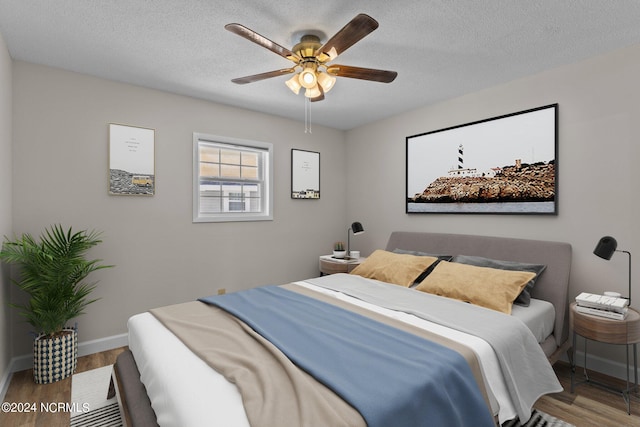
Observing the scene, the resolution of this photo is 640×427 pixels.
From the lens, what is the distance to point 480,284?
2.47m

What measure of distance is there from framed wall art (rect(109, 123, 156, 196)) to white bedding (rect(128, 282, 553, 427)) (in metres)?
1.50

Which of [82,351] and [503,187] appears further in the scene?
[503,187]

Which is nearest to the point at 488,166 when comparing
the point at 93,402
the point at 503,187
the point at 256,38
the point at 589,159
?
the point at 503,187

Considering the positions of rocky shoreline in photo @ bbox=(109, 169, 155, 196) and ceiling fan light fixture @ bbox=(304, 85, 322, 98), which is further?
rocky shoreline in photo @ bbox=(109, 169, 155, 196)

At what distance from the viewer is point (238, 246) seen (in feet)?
12.6

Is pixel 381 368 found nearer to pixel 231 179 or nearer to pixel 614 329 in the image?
pixel 614 329

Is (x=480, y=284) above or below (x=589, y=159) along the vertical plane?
below

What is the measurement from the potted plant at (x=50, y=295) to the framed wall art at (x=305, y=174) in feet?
7.98

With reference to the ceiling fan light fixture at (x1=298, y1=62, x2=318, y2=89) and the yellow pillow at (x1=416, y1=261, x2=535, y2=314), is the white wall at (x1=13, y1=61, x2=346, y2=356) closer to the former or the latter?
the ceiling fan light fixture at (x1=298, y1=62, x2=318, y2=89)

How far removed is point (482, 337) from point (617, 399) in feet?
4.56

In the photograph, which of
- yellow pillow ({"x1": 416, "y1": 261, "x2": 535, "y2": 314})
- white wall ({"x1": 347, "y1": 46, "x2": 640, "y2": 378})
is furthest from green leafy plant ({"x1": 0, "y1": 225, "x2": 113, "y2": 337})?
white wall ({"x1": 347, "y1": 46, "x2": 640, "y2": 378})

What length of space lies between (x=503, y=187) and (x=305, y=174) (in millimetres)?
2410

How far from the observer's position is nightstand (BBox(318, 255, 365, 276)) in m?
3.94

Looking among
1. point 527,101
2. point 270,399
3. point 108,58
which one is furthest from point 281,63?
point 270,399
